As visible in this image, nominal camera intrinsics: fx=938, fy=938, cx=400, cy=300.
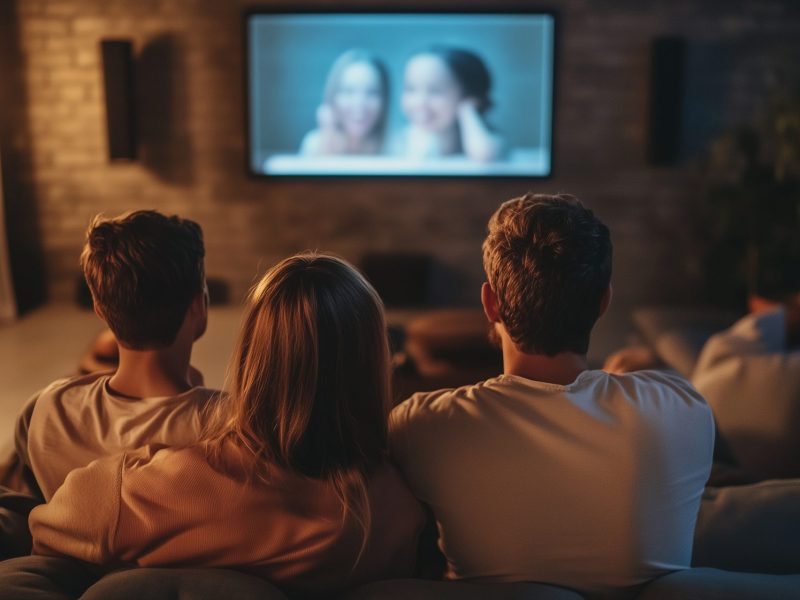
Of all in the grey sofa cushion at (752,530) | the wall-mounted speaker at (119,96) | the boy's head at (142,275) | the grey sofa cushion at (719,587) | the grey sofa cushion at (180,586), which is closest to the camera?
the grey sofa cushion at (180,586)

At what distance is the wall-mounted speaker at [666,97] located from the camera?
5949 millimetres

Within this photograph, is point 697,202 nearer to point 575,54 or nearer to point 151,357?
point 575,54

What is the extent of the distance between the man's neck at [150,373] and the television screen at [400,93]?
15.5 ft

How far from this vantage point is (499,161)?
6.27 metres

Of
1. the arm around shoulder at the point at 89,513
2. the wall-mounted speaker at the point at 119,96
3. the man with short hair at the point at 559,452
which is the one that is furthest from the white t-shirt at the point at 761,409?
the wall-mounted speaker at the point at 119,96

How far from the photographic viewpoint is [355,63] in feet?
20.3

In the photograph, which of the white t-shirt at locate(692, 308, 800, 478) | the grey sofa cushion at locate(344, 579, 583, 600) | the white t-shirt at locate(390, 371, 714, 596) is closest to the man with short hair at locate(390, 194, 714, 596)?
the white t-shirt at locate(390, 371, 714, 596)

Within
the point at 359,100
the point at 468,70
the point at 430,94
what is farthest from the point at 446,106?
the point at 359,100

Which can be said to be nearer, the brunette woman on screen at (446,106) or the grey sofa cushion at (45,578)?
the grey sofa cushion at (45,578)

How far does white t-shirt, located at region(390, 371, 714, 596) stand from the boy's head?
1.64 ft

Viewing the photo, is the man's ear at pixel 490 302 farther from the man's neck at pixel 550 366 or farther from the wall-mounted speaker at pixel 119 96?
the wall-mounted speaker at pixel 119 96

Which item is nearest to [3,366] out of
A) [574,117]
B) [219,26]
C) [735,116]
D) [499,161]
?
[219,26]

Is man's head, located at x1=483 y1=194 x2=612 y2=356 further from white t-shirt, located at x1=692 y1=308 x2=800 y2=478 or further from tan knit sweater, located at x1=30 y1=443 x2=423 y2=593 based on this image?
white t-shirt, located at x1=692 y1=308 x2=800 y2=478

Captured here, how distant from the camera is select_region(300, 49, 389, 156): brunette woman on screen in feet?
20.4
